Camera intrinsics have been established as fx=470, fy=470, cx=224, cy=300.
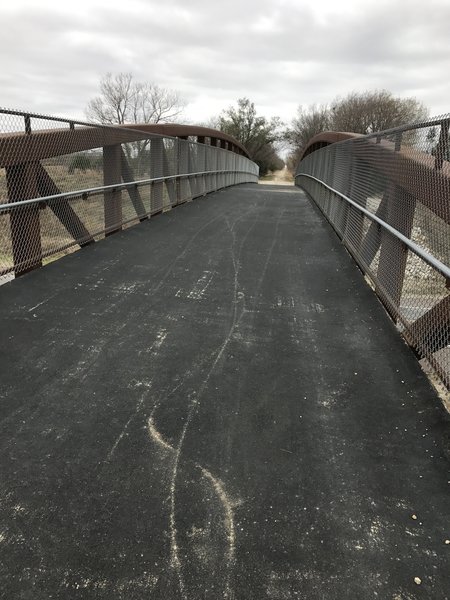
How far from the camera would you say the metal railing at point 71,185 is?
5254 mm

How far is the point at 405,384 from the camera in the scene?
339 centimetres

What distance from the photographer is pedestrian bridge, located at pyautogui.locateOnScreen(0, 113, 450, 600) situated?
197 centimetres

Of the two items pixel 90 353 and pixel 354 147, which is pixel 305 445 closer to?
pixel 90 353

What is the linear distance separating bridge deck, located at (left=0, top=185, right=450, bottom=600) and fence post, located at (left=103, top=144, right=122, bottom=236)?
3.10 m

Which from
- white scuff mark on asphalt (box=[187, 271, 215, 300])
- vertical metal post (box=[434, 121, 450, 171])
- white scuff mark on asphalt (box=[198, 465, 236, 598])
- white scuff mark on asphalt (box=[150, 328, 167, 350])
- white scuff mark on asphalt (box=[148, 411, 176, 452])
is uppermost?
vertical metal post (box=[434, 121, 450, 171])

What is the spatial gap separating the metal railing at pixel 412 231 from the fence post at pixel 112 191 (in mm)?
3976

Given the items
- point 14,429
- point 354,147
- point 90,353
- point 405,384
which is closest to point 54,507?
point 14,429

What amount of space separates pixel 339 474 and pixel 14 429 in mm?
1857

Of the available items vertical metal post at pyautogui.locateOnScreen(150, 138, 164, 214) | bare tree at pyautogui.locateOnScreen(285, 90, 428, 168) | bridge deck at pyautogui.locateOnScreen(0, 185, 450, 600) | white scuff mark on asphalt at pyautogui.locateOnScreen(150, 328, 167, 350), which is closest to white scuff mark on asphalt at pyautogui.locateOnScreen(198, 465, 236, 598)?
bridge deck at pyautogui.locateOnScreen(0, 185, 450, 600)

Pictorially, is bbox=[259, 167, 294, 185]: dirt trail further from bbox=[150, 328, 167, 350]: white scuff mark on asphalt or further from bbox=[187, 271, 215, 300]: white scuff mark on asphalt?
bbox=[150, 328, 167, 350]: white scuff mark on asphalt

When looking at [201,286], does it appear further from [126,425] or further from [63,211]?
[126,425]

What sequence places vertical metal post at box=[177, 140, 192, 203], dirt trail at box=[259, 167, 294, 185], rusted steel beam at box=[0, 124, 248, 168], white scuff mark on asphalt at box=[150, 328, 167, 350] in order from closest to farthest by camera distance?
white scuff mark on asphalt at box=[150, 328, 167, 350] → rusted steel beam at box=[0, 124, 248, 168] → vertical metal post at box=[177, 140, 192, 203] → dirt trail at box=[259, 167, 294, 185]

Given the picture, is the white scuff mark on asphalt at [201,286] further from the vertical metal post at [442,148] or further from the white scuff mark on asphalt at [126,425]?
the vertical metal post at [442,148]

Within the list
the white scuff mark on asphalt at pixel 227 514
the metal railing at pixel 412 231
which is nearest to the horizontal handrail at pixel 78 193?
the white scuff mark on asphalt at pixel 227 514
